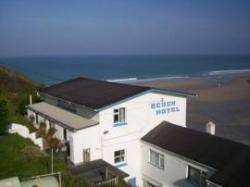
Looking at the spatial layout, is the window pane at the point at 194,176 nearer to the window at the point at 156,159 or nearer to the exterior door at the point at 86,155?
the window at the point at 156,159

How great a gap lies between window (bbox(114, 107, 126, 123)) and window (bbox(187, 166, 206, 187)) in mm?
Answer: 5821

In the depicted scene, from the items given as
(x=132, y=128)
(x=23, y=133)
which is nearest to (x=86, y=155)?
(x=132, y=128)

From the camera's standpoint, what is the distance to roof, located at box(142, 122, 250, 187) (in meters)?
14.2

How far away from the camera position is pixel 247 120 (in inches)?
1502

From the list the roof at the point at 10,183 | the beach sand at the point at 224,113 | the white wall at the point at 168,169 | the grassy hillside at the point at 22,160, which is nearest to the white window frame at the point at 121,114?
the white wall at the point at 168,169

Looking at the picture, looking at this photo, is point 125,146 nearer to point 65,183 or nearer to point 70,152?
point 70,152

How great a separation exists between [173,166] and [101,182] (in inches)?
226

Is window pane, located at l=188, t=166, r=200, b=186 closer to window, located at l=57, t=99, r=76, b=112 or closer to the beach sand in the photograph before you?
the beach sand

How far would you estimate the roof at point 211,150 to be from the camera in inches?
559

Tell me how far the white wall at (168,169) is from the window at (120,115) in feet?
7.65

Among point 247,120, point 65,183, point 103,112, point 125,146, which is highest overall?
point 103,112

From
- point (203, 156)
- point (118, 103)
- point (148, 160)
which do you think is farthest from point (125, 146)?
point (203, 156)

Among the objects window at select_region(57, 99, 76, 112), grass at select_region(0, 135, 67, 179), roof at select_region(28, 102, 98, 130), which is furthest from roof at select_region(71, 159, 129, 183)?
window at select_region(57, 99, 76, 112)

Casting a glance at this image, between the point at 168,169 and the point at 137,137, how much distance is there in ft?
11.7
